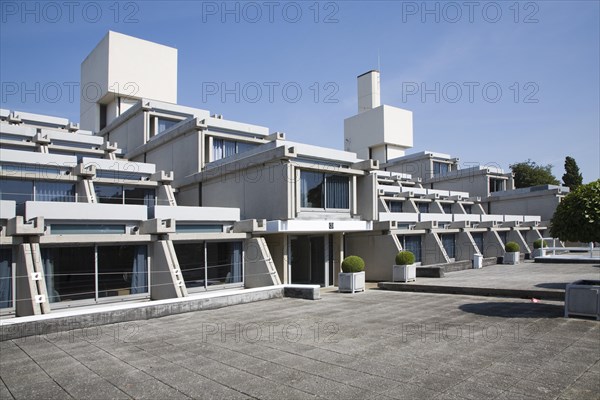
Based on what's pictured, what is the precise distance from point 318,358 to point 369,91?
6414 centimetres

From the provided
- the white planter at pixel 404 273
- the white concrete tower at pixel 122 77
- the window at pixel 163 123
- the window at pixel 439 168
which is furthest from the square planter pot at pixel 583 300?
the window at pixel 439 168

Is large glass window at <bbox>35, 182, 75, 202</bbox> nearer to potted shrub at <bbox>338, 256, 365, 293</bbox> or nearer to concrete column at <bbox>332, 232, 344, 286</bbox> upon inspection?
concrete column at <bbox>332, 232, 344, 286</bbox>

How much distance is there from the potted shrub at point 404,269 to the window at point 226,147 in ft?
43.4

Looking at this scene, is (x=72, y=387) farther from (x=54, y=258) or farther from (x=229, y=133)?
(x=229, y=133)

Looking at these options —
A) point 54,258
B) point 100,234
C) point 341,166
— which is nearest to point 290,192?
point 341,166

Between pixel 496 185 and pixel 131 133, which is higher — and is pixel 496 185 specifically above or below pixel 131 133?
below

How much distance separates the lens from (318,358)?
898 centimetres

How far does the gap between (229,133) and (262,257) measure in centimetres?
1308

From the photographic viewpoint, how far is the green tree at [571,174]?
66.6 metres

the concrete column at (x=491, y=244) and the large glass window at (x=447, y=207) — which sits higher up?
the large glass window at (x=447, y=207)

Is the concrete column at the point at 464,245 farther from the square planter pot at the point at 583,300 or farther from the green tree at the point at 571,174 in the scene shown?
the green tree at the point at 571,174

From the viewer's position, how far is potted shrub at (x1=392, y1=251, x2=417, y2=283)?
2241 cm

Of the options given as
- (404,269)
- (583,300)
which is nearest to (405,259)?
(404,269)
